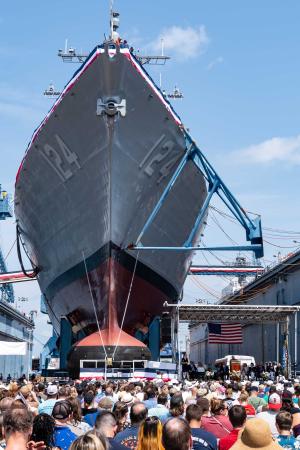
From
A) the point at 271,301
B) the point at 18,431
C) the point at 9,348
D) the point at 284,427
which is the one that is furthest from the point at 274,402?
the point at 271,301

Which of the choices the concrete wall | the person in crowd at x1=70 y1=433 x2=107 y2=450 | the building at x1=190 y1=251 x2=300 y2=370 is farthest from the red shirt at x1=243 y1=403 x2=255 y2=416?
the concrete wall

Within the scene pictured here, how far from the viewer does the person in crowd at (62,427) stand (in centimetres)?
484

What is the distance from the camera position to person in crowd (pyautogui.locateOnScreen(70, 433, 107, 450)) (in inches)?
128

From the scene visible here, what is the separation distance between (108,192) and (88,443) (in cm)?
1843

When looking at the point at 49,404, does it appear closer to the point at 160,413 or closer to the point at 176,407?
the point at 160,413

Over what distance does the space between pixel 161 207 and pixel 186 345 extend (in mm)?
85058

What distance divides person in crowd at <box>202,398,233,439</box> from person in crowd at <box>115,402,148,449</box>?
2.81ft

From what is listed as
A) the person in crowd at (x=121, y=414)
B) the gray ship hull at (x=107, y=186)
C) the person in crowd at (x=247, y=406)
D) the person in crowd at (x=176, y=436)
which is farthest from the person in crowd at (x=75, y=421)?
the gray ship hull at (x=107, y=186)

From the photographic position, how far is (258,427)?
3740 millimetres

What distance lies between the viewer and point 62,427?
4992 mm

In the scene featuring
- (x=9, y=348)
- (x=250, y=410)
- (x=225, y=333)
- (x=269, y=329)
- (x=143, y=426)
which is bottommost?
(x=250, y=410)

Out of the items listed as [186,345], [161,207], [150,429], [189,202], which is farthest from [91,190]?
[186,345]

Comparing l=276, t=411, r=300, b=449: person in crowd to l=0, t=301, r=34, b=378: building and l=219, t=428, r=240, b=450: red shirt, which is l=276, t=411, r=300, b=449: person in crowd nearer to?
l=219, t=428, r=240, b=450: red shirt

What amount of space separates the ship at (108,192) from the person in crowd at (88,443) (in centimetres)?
1742
